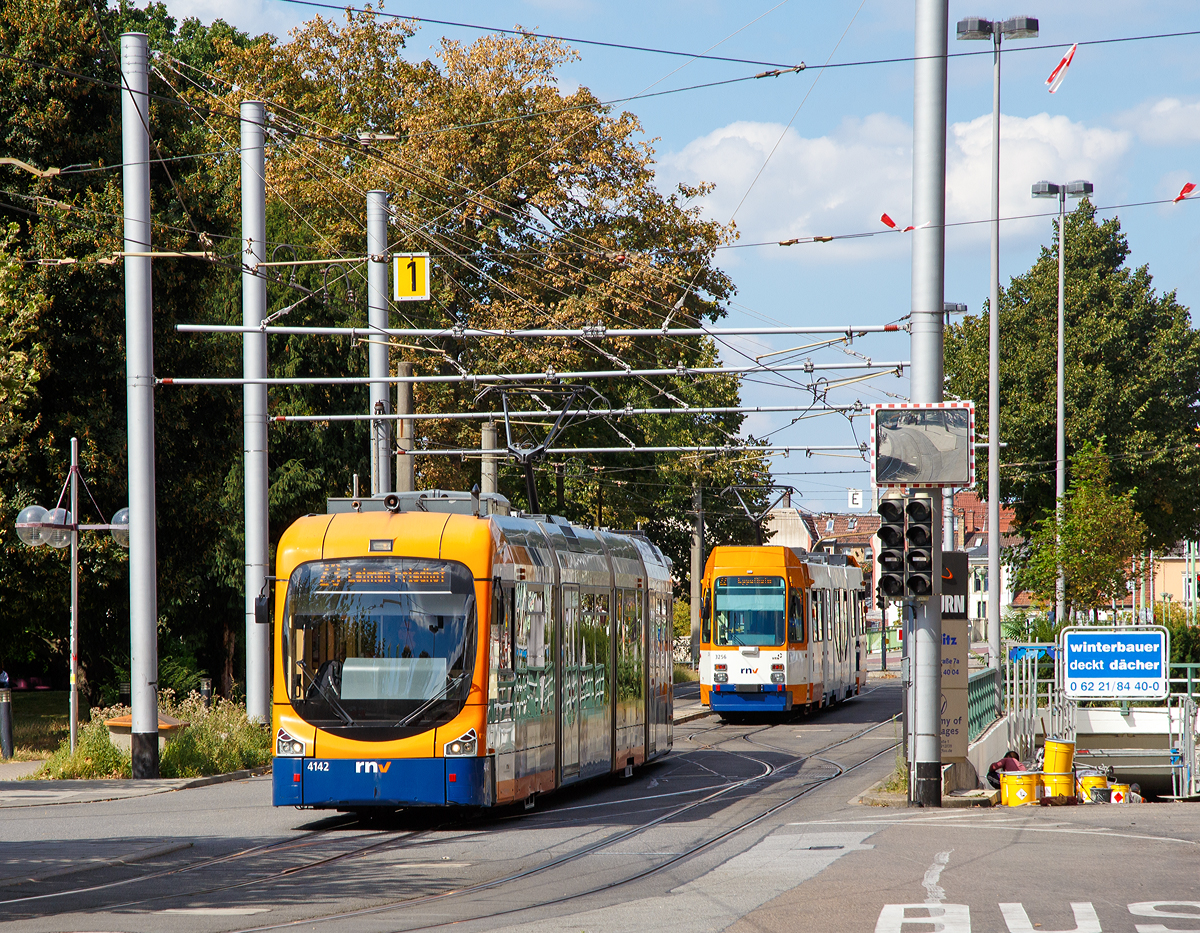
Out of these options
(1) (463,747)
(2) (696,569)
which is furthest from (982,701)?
(2) (696,569)

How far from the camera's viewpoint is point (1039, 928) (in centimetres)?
875

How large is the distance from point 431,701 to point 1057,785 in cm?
806

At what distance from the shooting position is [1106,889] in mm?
10250

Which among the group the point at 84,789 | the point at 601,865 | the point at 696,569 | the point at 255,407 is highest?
the point at 255,407

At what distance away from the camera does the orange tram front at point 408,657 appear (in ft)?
46.9

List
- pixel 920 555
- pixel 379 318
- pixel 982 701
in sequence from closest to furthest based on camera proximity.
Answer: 1. pixel 920 555
2. pixel 982 701
3. pixel 379 318

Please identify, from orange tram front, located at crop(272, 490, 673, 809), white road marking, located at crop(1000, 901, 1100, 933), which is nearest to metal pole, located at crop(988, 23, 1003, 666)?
orange tram front, located at crop(272, 490, 673, 809)

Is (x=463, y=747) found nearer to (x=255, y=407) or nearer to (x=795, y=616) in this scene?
(x=255, y=407)

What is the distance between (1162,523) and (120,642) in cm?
3343

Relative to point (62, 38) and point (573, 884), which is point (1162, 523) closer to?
point (62, 38)

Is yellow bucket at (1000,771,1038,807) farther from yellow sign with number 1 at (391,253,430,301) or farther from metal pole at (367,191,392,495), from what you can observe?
metal pole at (367,191,392,495)

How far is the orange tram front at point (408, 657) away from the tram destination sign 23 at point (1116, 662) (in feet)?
28.3

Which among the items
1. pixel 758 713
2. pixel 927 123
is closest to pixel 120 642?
pixel 758 713

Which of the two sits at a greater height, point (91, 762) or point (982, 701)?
point (982, 701)
